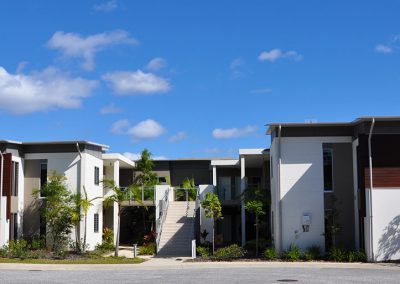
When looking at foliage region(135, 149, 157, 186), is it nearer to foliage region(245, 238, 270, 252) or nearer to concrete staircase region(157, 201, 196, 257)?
concrete staircase region(157, 201, 196, 257)

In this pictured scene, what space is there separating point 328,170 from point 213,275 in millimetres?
10353

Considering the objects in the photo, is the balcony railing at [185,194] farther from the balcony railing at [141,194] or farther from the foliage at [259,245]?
the foliage at [259,245]

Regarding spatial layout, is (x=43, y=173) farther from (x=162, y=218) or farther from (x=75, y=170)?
(x=162, y=218)

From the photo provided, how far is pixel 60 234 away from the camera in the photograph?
32.9 m

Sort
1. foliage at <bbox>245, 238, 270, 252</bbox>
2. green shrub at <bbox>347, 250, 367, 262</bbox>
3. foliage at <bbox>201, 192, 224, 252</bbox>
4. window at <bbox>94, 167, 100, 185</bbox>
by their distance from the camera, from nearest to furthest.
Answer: green shrub at <bbox>347, 250, 367, 262</bbox> < foliage at <bbox>245, 238, 270, 252</bbox> < foliage at <bbox>201, 192, 224, 252</bbox> < window at <bbox>94, 167, 100, 185</bbox>

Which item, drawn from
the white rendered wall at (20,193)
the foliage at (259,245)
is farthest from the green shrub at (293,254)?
the white rendered wall at (20,193)

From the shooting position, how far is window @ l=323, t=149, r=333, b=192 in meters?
29.7

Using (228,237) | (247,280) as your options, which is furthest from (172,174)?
(247,280)

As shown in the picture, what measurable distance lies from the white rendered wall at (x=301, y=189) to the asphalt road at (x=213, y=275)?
4.70 m

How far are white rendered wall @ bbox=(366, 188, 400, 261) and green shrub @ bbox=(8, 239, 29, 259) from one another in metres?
16.5

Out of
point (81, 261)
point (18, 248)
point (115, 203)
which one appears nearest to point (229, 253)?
point (81, 261)

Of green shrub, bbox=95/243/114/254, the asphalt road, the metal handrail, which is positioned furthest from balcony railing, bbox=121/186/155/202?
the asphalt road

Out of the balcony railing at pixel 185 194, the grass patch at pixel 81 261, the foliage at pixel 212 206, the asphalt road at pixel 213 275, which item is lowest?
the grass patch at pixel 81 261

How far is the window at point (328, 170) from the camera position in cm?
2972
